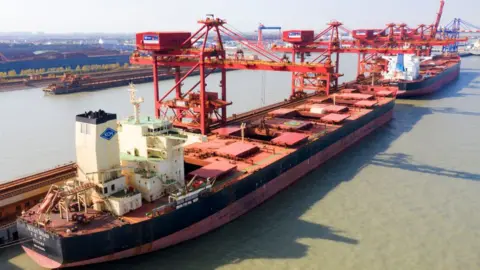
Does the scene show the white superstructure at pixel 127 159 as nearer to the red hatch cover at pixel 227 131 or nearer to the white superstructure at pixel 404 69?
the red hatch cover at pixel 227 131

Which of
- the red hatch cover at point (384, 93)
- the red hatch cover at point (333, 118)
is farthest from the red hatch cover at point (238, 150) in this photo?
the red hatch cover at point (384, 93)

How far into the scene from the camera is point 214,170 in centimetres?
1916

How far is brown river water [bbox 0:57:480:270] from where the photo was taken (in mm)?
15680

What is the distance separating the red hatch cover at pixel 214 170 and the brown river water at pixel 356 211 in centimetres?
243

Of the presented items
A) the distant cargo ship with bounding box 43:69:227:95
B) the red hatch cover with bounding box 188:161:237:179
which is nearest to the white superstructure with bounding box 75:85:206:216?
the red hatch cover with bounding box 188:161:237:179

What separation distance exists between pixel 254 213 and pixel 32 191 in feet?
33.8

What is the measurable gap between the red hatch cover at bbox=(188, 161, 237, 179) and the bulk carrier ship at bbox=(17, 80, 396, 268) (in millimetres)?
49

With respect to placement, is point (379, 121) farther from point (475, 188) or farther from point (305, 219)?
point (305, 219)

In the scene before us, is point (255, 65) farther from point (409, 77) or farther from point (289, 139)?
point (409, 77)

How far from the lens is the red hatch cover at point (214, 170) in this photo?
61.1ft

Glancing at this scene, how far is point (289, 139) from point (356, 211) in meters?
6.39

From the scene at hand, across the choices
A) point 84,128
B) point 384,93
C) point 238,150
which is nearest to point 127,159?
point 84,128

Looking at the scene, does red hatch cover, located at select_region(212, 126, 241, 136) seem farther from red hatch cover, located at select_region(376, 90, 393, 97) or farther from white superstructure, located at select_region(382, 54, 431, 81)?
white superstructure, located at select_region(382, 54, 431, 81)

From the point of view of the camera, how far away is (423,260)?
51.3 ft
